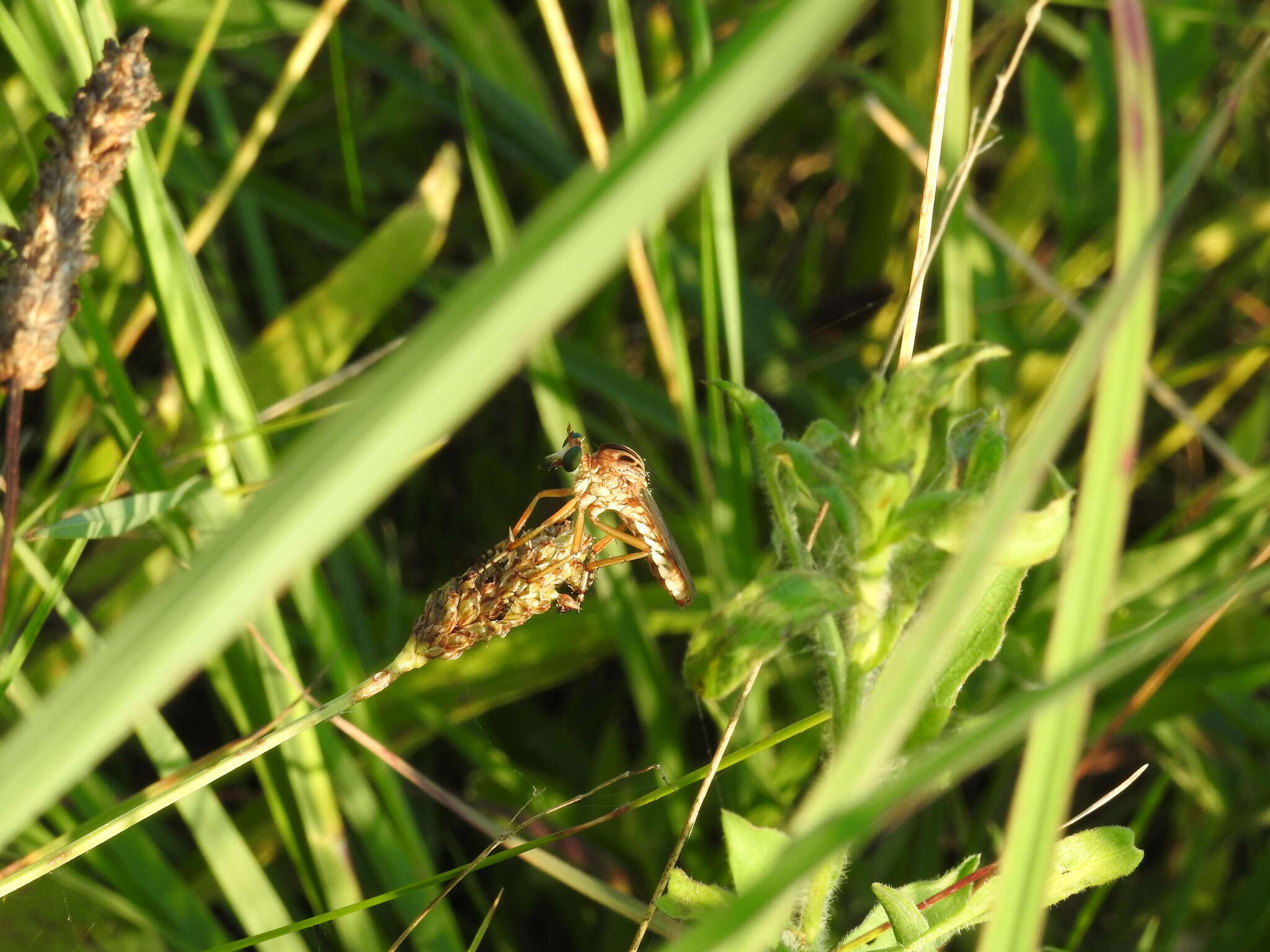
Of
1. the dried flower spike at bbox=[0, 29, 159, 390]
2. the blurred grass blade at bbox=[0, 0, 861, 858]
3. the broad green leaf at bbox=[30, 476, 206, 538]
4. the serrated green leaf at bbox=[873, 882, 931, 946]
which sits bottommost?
the serrated green leaf at bbox=[873, 882, 931, 946]

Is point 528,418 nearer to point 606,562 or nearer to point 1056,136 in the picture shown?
point 606,562

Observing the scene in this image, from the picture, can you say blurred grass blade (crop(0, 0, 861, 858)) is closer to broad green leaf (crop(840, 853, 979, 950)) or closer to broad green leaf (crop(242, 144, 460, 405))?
broad green leaf (crop(840, 853, 979, 950))

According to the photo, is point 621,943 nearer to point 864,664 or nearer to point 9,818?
point 864,664

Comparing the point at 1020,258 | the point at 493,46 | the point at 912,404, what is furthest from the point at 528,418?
the point at 912,404

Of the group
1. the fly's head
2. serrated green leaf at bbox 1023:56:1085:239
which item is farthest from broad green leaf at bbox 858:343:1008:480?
serrated green leaf at bbox 1023:56:1085:239

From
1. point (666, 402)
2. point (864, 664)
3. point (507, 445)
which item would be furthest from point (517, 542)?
point (507, 445)

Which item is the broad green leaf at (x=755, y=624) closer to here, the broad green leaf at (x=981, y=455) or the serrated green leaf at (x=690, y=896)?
the broad green leaf at (x=981, y=455)
